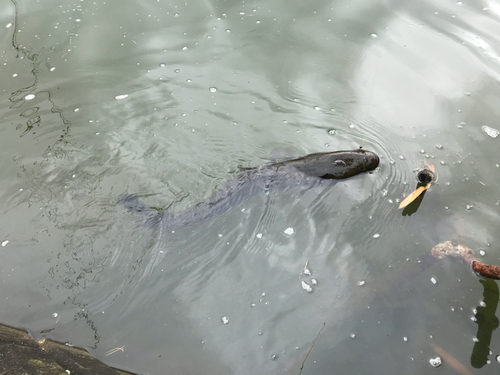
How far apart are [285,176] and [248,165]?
0.56 meters

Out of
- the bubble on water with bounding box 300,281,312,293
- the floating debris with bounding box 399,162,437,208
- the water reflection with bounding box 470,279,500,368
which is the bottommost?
the bubble on water with bounding box 300,281,312,293

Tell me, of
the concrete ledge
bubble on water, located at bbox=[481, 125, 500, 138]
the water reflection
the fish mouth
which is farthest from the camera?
bubble on water, located at bbox=[481, 125, 500, 138]

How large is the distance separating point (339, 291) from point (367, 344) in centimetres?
57

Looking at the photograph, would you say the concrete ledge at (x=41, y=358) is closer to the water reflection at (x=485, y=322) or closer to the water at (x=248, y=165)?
the water at (x=248, y=165)

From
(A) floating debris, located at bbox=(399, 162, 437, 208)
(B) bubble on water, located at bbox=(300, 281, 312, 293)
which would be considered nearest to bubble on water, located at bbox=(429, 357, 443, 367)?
(B) bubble on water, located at bbox=(300, 281, 312, 293)

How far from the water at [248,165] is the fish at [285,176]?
15cm

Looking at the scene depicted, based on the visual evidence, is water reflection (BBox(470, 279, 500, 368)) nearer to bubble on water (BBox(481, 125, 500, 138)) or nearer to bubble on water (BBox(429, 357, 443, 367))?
bubble on water (BBox(429, 357, 443, 367))

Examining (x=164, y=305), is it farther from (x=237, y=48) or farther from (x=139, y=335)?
(x=237, y=48)

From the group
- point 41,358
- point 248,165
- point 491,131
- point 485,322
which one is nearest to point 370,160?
point 248,165

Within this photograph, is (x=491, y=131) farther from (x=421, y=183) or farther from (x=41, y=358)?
(x=41, y=358)

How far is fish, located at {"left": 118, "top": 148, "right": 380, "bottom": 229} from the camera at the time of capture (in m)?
4.39

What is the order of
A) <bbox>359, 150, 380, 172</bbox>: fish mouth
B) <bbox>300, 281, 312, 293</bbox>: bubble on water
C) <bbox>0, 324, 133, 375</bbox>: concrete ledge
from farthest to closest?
<bbox>359, 150, 380, 172</bbox>: fish mouth → <bbox>300, 281, 312, 293</bbox>: bubble on water → <bbox>0, 324, 133, 375</bbox>: concrete ledge

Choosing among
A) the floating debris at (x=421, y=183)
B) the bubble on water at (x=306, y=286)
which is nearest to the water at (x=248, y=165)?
the bubble on water at (x=306, y=286)

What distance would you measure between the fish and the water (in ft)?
0.50
